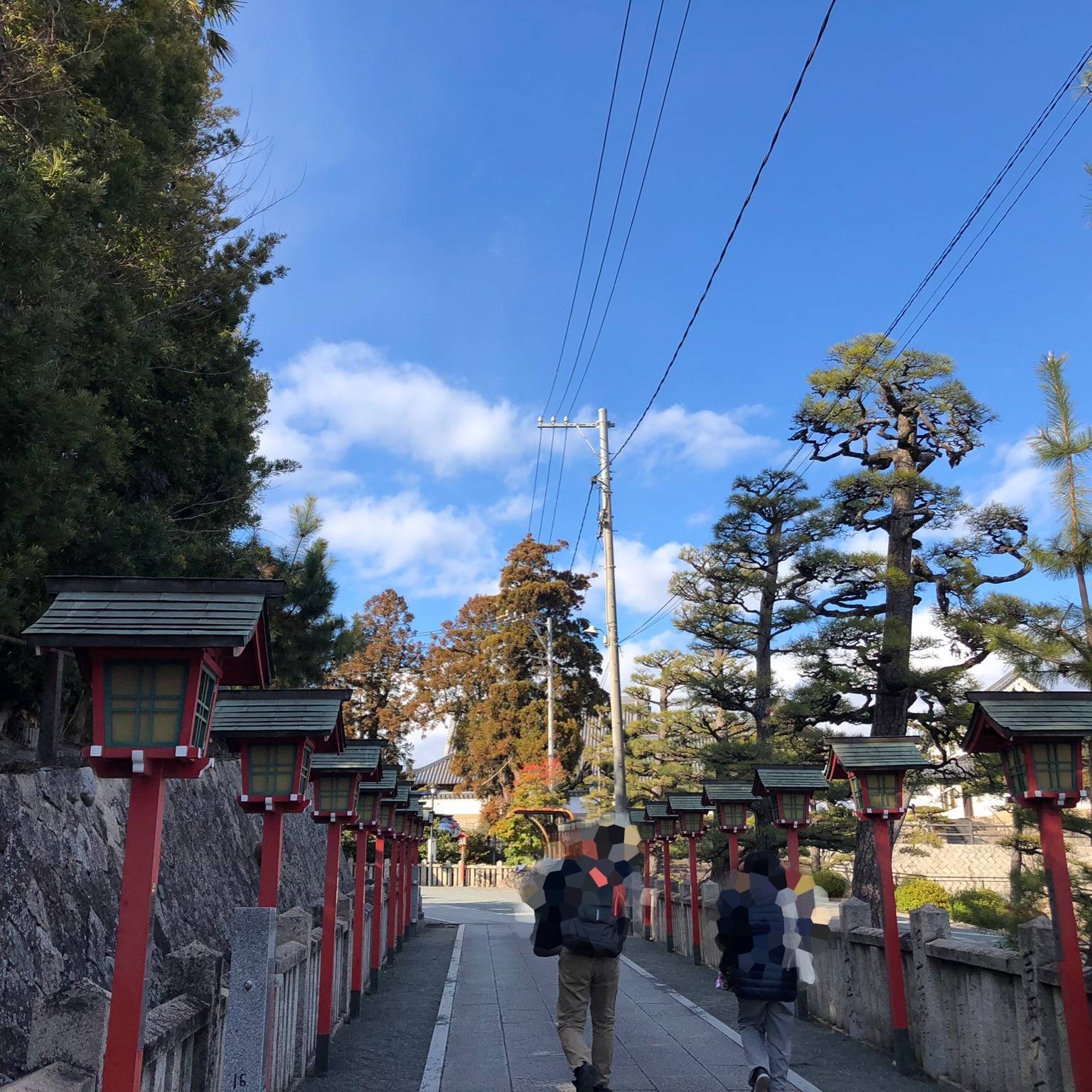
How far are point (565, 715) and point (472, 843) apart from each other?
8.65 meters

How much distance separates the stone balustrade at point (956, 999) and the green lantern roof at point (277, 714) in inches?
132

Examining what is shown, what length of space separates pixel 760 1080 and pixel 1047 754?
10.2 ft

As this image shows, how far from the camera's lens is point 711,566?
66.9 ft

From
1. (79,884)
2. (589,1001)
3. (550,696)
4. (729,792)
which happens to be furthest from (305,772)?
(550,696)

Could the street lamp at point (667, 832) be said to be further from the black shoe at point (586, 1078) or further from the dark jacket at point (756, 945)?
the black shoe at point (586, 1078)

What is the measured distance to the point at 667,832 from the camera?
19.2 metres

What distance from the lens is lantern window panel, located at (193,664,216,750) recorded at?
14.5 feet

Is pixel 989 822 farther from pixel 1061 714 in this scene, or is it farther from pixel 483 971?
pixel 1061 714

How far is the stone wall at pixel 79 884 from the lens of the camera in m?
6.76

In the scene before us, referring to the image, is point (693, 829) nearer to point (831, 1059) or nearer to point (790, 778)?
point (790, 778)

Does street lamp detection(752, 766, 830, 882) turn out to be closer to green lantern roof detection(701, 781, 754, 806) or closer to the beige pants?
green lantern roof detection(701, 781, 754, 806)

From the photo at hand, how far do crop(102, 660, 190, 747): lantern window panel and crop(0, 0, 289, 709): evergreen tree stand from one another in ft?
13.1

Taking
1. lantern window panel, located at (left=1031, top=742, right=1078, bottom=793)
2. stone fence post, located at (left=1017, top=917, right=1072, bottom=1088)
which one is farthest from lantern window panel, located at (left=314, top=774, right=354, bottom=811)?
lantern window panel, located at (left=1031, top=742, right=1078, bottom=793)

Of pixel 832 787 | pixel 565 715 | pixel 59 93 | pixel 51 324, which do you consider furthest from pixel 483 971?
pixel 565 715
